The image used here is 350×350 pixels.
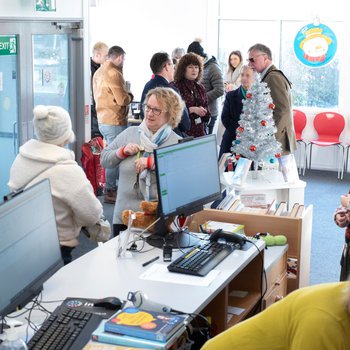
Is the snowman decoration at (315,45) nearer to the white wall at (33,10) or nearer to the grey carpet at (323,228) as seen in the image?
the grey carpet at (323,228)

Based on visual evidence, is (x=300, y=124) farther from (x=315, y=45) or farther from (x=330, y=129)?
(x=315, y=45)

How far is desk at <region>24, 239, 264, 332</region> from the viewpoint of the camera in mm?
3008

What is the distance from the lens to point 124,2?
10969 mm

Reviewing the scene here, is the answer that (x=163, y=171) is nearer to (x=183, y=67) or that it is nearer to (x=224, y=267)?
(x=224, y=267)

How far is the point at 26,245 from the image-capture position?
2.71m

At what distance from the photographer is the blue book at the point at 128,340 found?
2494 millimetres

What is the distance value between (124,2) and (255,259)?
7.84 m

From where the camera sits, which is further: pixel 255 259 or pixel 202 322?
pixel 255 259

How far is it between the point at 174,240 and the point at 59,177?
0.67 metres

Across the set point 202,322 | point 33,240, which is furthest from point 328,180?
point 33,240

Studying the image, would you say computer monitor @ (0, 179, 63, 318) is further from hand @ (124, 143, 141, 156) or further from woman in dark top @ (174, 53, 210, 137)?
woman in dark top @ (174, 53, 210, 137)

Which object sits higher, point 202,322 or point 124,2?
point 124,2

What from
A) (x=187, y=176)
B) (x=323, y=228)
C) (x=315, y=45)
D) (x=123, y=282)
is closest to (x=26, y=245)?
(x=123, y=282)

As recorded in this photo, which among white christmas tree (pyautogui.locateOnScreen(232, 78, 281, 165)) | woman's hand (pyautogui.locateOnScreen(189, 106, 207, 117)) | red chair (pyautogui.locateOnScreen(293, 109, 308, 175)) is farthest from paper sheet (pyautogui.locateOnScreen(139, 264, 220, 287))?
red chair (pyautogui.locateOnScreen(293, 109, 308, 175))
